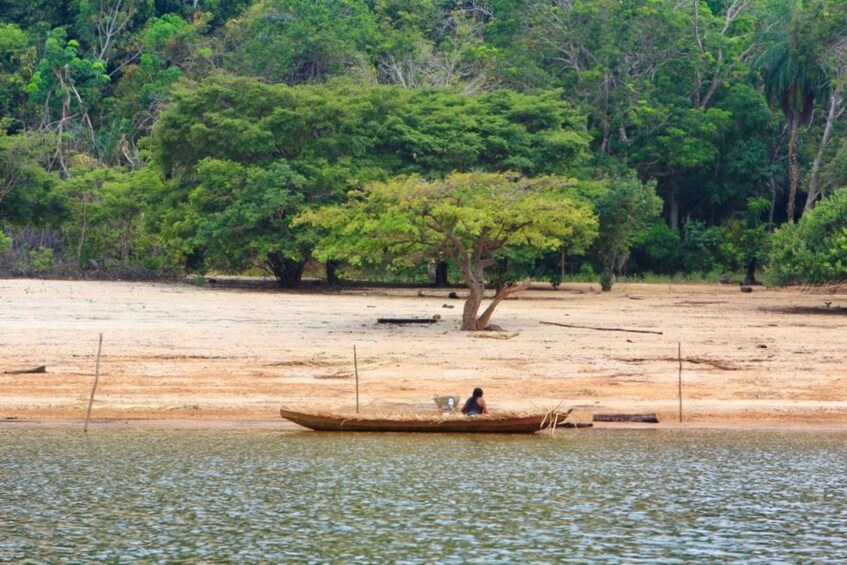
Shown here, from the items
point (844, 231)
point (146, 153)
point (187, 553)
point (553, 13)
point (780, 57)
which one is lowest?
point (187, 553)

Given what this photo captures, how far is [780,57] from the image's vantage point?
56.2m

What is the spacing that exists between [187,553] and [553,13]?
55371 mm

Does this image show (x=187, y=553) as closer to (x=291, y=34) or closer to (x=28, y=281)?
(x=28, y=281)

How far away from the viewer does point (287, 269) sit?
52.8 m

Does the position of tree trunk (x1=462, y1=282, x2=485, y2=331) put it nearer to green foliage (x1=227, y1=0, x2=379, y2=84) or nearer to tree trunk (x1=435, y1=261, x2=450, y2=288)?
tree trunk (x1=435, y1=261, x2=450, y2=288)

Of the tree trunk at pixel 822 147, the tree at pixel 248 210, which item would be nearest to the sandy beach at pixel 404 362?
the tree at pixel 248 210

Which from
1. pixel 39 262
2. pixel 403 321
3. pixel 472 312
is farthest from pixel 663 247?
pixel 472 312

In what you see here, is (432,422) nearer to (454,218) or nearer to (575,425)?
(575,425)

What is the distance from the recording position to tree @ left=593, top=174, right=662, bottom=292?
170 ft

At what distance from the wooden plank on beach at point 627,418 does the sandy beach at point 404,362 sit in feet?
1.12

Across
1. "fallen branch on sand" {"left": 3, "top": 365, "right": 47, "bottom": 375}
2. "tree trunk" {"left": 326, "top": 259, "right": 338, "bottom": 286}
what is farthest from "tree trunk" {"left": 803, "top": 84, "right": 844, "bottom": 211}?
"fallen branch on sand" {"left": 3, "top": 365, "right": 47, "bottom": 375}

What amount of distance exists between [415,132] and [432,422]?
32.7m

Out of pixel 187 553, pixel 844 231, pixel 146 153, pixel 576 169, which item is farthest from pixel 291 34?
pixel 187 553

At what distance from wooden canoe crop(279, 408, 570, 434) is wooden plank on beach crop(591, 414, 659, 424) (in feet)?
4.13
